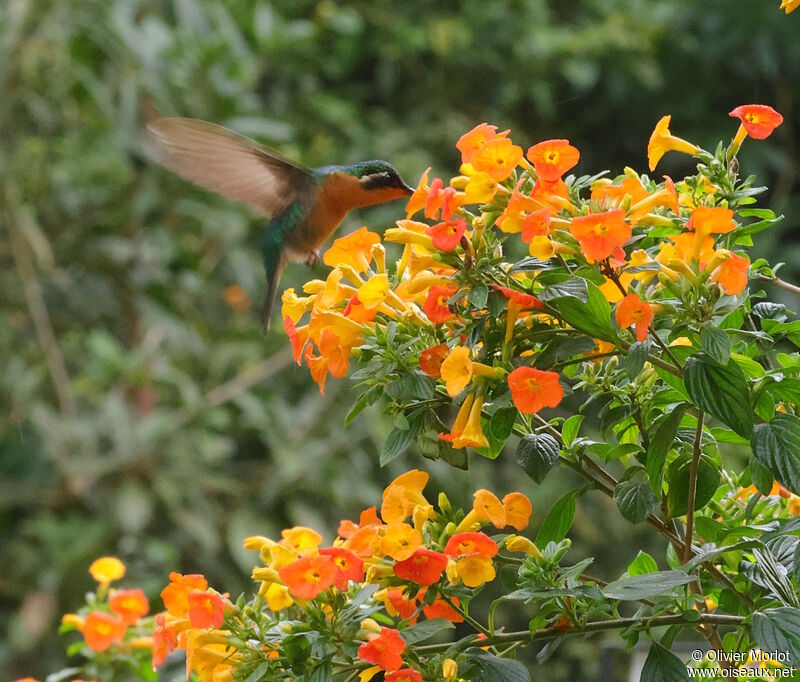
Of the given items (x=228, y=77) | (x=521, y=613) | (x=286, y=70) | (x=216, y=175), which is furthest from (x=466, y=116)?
(x=216, y=175)

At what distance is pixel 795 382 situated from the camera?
2.44 ft

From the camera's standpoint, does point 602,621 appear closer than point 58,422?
Yes

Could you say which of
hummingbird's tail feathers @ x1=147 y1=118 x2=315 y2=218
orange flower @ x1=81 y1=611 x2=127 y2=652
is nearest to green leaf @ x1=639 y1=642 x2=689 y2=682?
orange flower @ x1=81 y1=611 x2=127 y2=652

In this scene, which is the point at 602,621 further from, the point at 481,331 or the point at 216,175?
the point at 216,175

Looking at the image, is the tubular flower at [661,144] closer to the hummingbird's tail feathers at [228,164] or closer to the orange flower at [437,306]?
the orange flower at [437,306]

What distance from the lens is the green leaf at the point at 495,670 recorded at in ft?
2.48

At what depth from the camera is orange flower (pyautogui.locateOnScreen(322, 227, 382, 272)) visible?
90cm

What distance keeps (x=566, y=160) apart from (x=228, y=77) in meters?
2.18

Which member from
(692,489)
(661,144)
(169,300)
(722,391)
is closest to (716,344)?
(722,391)

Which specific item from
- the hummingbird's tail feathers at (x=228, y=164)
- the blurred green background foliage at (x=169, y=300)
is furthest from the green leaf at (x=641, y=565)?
the blurred green background foliage at (x=169, y=300)

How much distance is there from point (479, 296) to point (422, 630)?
0.26m

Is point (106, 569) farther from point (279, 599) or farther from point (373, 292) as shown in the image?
point (373, 292)

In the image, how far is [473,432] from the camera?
0.76 meters

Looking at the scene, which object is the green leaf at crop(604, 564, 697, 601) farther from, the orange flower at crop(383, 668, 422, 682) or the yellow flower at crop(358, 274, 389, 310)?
the yellow flower at crop(358, 274, 389, 310)
